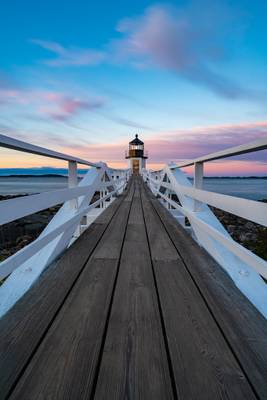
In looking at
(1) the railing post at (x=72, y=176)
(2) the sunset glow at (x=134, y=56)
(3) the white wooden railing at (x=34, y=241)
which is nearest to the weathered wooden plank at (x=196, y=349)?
(3) the white wooden railing at (x=34, y=241)

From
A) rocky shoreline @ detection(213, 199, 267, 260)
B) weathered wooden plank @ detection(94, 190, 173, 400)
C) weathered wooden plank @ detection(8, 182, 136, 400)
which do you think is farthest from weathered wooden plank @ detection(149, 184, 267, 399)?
rocky shoreline @ detection(213, 199, 267, 260)

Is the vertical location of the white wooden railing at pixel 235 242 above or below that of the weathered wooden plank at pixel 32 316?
above

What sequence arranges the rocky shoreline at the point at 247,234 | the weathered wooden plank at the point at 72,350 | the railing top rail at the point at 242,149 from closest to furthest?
the weathered wooden plank at the point at 72,350, the railing top rail at the point at 242,149, the rocky shoreline at the point at 247,234

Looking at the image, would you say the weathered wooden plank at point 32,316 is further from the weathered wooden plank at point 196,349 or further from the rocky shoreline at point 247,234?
the rocky shoreline at point 247,234

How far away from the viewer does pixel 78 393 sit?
2.84ft

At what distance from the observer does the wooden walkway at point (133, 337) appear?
0.90m

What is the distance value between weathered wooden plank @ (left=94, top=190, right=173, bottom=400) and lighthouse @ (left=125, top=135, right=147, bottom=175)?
31048 millimetres

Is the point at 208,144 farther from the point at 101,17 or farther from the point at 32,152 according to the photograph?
the point at 32,152

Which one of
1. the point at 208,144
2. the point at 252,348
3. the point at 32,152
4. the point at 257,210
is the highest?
the point at 208,144

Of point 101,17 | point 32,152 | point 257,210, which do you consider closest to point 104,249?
point 32,152

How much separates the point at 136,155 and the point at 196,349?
3178 centimetres

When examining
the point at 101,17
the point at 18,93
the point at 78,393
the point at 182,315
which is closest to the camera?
the point at 78,393

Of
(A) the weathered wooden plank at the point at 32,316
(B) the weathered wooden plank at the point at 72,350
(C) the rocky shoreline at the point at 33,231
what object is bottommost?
(C) the rocky shoreline at the point at 33,231

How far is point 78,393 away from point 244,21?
314 inches
